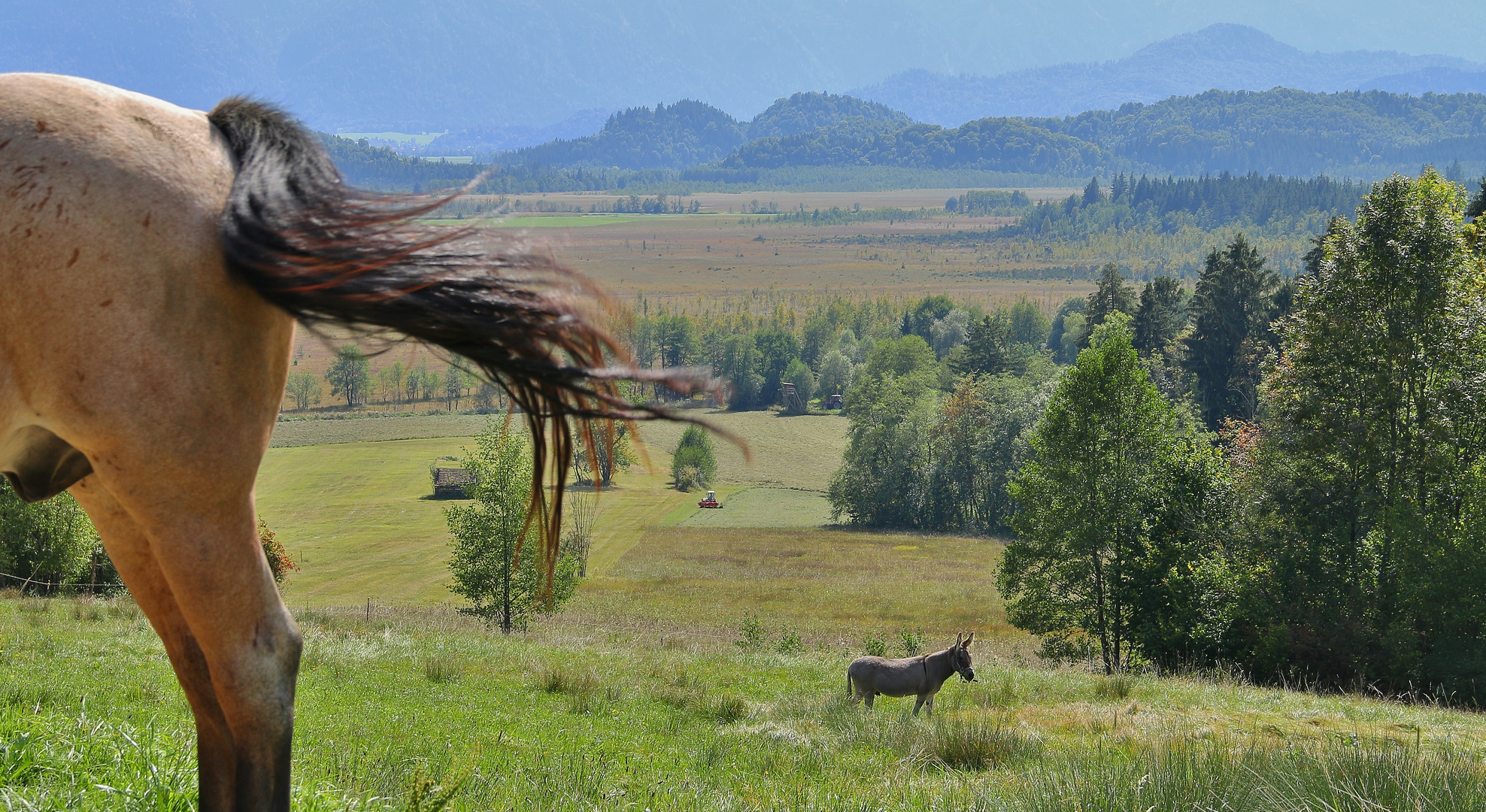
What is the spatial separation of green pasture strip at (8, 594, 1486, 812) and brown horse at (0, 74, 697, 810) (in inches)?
44.0

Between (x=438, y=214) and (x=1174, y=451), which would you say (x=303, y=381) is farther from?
(x=438, y=214)

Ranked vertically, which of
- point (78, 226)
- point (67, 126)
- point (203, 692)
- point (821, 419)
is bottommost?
point (821, 419)

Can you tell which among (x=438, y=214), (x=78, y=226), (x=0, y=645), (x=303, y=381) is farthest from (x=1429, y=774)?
(x=303, y=381)

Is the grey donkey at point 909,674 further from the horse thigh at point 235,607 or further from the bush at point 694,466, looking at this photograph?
the bush at point 694,466

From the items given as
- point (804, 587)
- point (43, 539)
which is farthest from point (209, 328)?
point (804, 587)

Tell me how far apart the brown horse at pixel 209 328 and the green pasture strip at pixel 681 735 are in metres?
1.12

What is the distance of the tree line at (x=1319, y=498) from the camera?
25.1m

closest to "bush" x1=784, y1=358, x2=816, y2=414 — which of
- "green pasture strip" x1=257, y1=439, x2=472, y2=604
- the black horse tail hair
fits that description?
"green pasture strip" x1=257, y1=439, x2=472, y2=604

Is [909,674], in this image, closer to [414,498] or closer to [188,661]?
[188,661]

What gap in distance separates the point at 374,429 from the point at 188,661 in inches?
5179

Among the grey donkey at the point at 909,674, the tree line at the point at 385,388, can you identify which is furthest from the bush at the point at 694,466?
the grey donkey at the point at 909,674

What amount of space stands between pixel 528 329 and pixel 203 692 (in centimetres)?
150

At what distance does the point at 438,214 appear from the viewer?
2904 millimetres

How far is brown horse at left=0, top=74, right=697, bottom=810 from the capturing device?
2242mm
